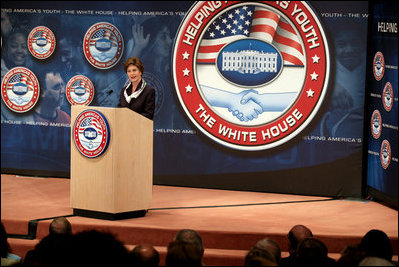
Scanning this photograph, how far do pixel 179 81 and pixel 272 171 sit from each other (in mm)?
1455

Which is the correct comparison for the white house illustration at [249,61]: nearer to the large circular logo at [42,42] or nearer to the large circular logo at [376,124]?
the large circular logo at [376,124]

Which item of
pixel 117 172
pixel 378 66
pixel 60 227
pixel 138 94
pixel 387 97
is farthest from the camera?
pixel 378 66

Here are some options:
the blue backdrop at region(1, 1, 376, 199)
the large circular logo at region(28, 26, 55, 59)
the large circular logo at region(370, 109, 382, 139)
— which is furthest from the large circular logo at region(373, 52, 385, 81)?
the large circular logo at region(28, 26, 55, 59)

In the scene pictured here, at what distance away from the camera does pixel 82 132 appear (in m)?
6.32

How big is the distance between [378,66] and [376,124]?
601 millimetres

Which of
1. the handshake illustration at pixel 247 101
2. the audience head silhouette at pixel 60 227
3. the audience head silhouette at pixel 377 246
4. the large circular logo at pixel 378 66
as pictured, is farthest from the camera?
the handshake illustration at pixel 247 101

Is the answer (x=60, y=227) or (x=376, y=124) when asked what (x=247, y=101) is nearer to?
(x=376, y=124)

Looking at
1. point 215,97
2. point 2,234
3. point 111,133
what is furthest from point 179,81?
point 2,234

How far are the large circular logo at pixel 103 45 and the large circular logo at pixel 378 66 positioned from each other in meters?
2.87

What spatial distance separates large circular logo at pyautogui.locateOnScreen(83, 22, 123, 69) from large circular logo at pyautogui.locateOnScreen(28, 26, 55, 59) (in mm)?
440

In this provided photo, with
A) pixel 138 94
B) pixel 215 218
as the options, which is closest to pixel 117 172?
pixel 138 94

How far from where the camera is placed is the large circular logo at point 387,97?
7.32 metres

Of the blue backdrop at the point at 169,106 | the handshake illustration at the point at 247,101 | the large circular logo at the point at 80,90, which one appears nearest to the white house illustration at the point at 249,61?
the handshake illustration at the point at 247,101

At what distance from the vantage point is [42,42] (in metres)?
8.80
